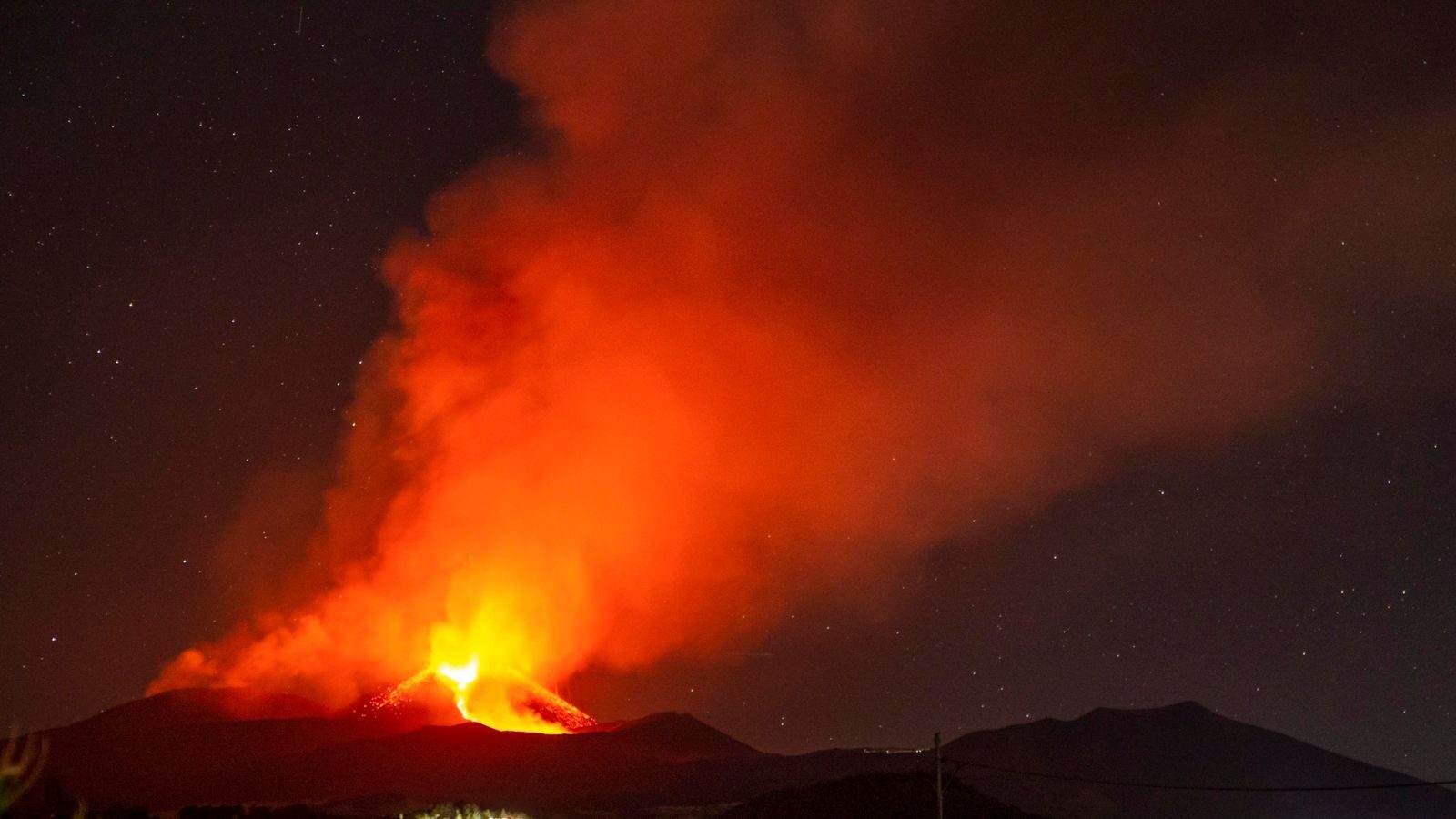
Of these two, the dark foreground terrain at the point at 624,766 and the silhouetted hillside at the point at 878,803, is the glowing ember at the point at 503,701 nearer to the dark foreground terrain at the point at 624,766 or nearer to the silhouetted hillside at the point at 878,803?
the dark foreground terrain at the point at 624,766

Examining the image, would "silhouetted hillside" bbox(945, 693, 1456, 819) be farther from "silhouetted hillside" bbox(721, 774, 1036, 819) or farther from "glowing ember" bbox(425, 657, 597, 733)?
"glowing ember" bbox(425, 657, 597, 733)

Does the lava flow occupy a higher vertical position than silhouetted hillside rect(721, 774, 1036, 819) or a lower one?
higher

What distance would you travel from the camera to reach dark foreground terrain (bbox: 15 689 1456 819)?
74.6 m

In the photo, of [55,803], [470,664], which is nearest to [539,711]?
[470,664]

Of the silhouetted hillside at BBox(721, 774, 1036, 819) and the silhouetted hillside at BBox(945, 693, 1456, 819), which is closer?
the silhouetted hillside at BBox(721, 774, 1036, 819)

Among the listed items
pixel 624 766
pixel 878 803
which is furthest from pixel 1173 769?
pixel 878 803

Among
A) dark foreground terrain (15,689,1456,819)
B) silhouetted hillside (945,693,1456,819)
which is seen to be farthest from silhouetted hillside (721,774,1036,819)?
silhouetted hillside (945,693,1456,819)

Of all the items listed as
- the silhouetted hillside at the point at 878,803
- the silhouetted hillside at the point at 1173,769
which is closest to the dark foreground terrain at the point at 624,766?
the silhouetted hillside at the point at 1173,769

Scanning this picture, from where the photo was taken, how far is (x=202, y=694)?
110938 mm

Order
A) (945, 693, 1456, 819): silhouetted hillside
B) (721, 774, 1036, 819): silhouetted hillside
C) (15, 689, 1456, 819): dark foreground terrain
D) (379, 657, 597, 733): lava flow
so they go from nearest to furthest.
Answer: (721, 774, 1036, 819): silhouetted hillside, (15, 689, 1456, 819): dark foreground terrain, (945, 693, 1456, 819): silhouetted hillside, (379, 657, 597, 733): lava flow

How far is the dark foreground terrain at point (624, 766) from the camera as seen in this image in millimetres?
74625

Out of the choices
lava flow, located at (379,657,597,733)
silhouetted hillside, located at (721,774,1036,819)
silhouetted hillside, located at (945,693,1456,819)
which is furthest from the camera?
lava flow, located at (379,657,597,733)

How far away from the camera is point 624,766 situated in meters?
87.9

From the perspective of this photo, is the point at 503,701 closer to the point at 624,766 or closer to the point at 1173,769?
the point at 624,766
